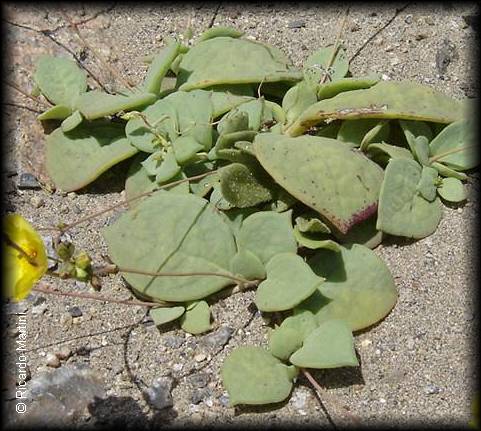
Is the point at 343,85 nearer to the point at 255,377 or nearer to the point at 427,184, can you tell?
the point at 427,184

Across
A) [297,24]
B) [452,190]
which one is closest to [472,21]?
[297,24]

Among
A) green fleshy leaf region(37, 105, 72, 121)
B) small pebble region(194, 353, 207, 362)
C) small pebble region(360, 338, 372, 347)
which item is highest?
green fleshy leaf region(37, 105, 72, 121)

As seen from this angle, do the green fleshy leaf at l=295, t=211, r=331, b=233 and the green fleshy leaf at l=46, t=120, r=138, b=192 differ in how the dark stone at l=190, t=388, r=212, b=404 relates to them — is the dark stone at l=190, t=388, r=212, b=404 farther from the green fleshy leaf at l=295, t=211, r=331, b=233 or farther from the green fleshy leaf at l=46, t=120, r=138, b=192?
the green fleshy leaf at l=46, t=120, r=138, b=192

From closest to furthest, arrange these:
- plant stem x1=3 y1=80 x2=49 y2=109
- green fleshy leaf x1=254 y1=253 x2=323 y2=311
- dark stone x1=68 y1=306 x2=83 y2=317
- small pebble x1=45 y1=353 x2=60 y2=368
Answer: green fleshy leaf x1=254 y1=253 x2=323 y2=311 < small pebble x1=45 y1=353 x2=60 y2=368 < dark stone x1=68 y1=306 x2=83 y2=317 < plant stem x1=3 y1=80 x2=49 y2=109

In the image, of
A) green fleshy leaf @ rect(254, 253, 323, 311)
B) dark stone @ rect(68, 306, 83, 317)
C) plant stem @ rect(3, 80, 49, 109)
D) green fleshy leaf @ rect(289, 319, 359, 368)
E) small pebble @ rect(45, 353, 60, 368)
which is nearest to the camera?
green fleshy leaf @ rect(289, 319, 359, 368)

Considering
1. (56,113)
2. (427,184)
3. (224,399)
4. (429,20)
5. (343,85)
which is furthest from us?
(429,20)

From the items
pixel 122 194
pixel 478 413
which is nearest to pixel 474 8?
pixel 122 194

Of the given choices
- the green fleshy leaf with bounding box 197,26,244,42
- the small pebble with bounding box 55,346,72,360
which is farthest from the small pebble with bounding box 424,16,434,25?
the small pebble with bounding box 55,346,72,360

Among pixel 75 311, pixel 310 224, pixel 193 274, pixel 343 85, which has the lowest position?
pixel 75 311
